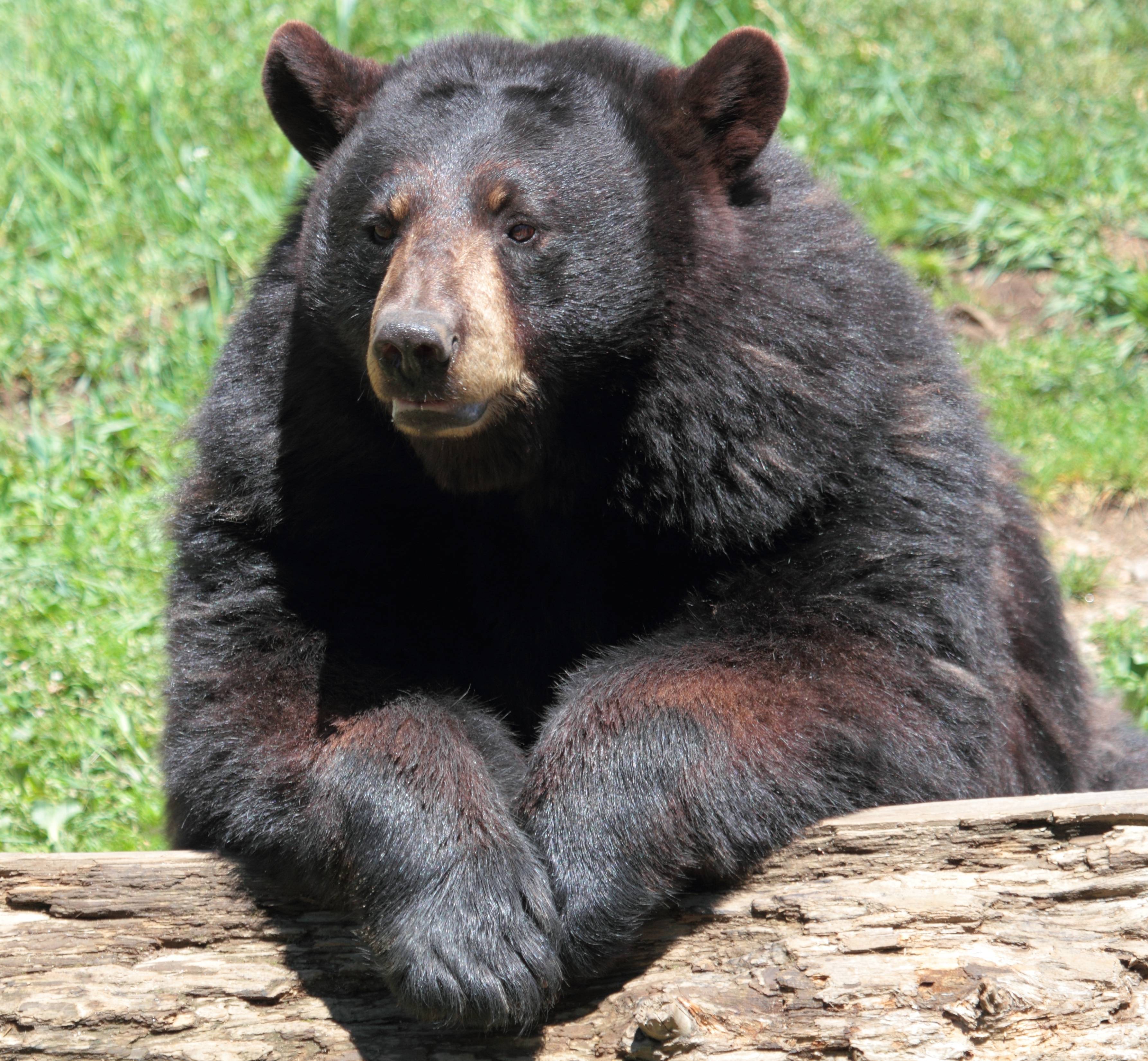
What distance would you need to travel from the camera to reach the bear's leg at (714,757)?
3.21m

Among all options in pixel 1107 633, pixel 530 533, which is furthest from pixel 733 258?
pixel 1107 633

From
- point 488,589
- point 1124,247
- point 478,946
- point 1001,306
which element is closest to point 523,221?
point 488,589

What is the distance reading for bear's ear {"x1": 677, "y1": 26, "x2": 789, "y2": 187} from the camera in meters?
3.71

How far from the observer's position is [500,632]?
395 centimetres

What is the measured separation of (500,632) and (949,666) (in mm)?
1242

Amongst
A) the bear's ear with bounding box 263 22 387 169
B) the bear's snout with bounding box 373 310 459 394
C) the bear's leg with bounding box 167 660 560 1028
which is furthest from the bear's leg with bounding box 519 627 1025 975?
the bear's ear with bounding box 263 22 387 169

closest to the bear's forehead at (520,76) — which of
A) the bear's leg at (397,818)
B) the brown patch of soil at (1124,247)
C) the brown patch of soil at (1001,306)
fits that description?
the bear's leg at (397,818)

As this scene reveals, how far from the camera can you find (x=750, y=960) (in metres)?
3.09

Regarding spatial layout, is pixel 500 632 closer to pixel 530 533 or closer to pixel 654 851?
pixel 530 533

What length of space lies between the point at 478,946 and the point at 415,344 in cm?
137

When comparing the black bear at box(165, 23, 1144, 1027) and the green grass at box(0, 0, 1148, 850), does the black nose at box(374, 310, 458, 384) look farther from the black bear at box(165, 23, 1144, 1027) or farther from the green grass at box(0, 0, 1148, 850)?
the green grass at box(0, 0, 1148, 850)

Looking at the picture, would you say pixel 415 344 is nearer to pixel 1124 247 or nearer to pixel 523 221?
pixel 523 221

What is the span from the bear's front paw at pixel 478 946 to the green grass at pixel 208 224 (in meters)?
2.32

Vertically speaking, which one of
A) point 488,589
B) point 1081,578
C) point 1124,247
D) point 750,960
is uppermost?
point 1124,247
